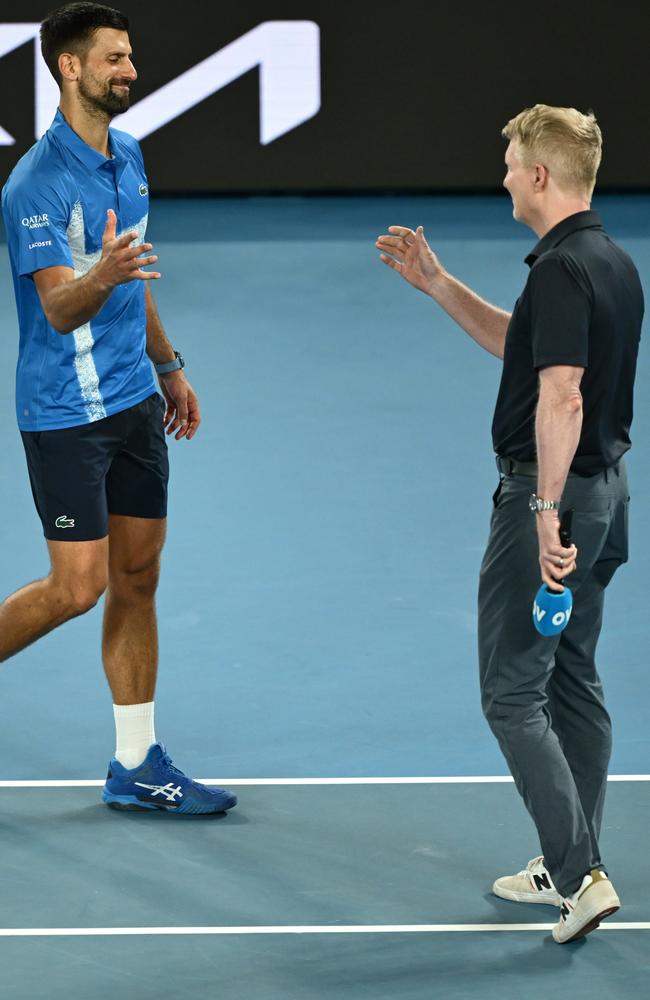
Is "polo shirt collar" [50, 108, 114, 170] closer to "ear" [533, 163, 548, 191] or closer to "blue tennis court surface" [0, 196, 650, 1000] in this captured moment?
"ear" [533, 163, 548, 191]

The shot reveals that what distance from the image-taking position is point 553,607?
4070mm

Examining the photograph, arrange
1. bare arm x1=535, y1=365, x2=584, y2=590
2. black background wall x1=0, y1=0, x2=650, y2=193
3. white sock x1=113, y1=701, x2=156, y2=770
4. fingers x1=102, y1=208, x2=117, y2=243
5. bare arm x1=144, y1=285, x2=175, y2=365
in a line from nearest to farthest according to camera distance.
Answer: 1. bare arm x1=535, y1=365, x2=584, y2=590
2. fingers x1=102, y1=208, x2=117, y2=243
3. white sock x1=113, y1=701, x2=156, y2=770
4. bare arm x1=144, y1=285, x2=175, y2=365
5. black background wall x1=0, y1=0, x2=650, y2=193

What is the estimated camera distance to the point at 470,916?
14.6ft

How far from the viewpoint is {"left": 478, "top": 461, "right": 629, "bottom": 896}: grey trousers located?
4219 mm

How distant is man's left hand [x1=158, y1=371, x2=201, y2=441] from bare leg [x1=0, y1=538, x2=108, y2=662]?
645 millimetres

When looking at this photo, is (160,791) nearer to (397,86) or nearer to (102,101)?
(102,101)

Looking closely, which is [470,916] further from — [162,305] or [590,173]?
[162,305]

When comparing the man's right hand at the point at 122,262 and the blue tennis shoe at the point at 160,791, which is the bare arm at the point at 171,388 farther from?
the blue tennis shoe at the point at 160,791

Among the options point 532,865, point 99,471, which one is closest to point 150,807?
point 99,471

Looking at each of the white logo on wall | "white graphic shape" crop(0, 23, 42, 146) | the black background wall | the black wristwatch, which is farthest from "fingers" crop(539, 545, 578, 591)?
"white graphic shape" crop(0, 23, 42, 146)

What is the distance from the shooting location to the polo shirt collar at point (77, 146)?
5.02m

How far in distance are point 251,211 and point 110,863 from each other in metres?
8.35

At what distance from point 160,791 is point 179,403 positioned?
1.29 m

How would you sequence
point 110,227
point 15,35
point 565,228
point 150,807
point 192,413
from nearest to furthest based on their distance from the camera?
point 565,228 → point 110,227 → point 150,807 → point 192,413 → point 15,35
